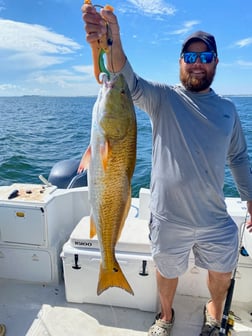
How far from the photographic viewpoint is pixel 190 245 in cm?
238

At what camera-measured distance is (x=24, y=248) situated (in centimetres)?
329

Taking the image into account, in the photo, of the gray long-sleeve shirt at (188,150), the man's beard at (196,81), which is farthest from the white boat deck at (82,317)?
the man's beard at (196,81)

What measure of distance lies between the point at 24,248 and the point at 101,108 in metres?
2.24

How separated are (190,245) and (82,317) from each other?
1310mm

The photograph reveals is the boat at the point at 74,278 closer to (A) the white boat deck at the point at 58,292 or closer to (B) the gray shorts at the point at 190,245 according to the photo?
(A) the white boat deck at the point at 58,292

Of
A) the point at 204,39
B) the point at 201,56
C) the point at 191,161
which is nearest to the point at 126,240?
the point at 191,161

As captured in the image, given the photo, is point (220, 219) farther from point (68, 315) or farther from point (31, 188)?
point (31, 188)

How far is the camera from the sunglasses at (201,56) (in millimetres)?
2230

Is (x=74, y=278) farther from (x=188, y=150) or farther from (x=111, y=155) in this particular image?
(x=111, y=155)

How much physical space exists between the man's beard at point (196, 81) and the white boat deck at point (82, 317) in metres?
2.09

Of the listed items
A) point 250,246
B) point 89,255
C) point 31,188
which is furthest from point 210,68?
point 31,188

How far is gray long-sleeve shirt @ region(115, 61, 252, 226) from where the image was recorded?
2.21 meters

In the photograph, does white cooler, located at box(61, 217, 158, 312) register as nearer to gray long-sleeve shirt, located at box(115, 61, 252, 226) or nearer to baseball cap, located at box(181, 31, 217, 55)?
gray long-sleeve shirt, located at box(115, 61, 252, 226)

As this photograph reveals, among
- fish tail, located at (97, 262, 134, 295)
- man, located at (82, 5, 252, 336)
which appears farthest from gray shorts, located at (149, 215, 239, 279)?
fish tail, located at (97, 262, 134, 295)
